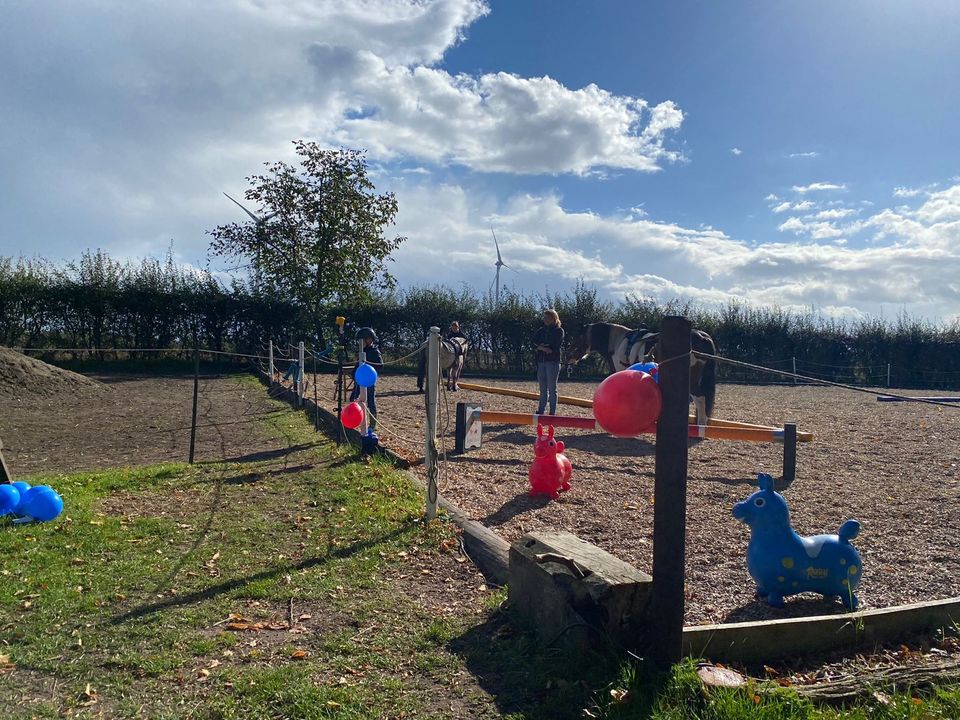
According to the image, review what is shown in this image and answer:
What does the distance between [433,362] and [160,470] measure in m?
3.49

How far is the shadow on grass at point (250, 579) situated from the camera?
3.91m

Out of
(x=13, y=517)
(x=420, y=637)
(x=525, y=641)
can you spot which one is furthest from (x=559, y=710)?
(x=13, y=517)

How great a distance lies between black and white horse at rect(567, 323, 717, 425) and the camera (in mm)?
10438

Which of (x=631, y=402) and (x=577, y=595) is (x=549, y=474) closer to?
(x=577, y=595)

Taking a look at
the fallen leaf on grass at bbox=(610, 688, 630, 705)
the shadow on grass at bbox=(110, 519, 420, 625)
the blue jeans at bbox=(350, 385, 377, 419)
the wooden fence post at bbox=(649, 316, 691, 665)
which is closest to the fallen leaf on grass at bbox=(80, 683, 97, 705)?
the shadow on grass at bbox=(110, 519, 420, 625)

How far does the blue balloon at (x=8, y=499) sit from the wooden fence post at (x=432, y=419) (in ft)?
10.5

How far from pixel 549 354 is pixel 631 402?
7844 mm

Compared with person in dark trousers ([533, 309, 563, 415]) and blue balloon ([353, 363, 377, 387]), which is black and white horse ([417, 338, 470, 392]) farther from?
blue balloon ([353, 363, 377, 387])

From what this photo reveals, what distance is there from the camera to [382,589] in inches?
168

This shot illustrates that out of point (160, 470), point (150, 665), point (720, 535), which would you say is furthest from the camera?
point (160, 470)

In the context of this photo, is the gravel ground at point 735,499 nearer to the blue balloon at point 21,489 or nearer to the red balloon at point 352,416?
the red balloon at point 352,416

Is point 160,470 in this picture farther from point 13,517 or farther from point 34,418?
point 34,418


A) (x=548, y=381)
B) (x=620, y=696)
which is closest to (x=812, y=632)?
(x=620, y=696)

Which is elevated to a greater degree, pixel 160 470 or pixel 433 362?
pixel 433 362
